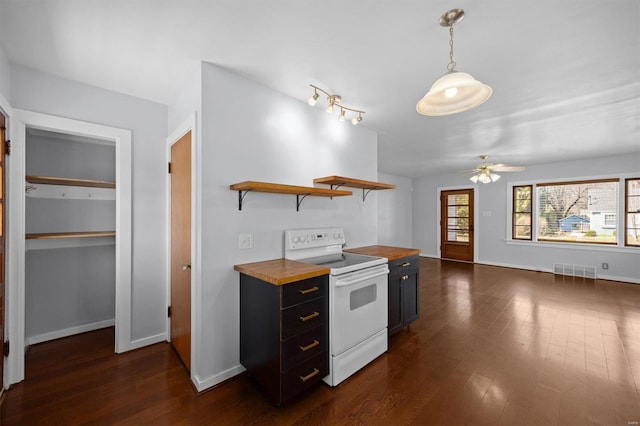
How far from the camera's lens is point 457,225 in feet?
24.9

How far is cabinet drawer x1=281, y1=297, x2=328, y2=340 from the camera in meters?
1.81

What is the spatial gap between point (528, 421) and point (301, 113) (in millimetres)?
2949

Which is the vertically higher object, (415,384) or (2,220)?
(2,220)

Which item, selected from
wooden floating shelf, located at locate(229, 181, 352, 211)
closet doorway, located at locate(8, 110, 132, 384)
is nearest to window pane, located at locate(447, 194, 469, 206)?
wooden floating shelf, located at locate(229, 181, 352, 211)

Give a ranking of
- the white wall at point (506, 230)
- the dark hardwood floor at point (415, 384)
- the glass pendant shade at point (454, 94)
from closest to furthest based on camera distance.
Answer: the glass pendant shade at point (454, 94) → the dark hardwood floor at point (415, 384) → the white wall at point (506, 230)

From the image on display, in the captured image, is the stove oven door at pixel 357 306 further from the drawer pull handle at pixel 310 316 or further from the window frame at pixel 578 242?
the window frame at pixel 578 242

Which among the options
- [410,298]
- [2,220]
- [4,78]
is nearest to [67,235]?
[2,220]

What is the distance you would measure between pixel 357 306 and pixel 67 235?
9.49 ft

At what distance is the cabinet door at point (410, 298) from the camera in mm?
2920

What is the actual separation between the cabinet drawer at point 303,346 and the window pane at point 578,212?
21.5ft

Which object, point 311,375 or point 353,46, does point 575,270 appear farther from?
point 353,46

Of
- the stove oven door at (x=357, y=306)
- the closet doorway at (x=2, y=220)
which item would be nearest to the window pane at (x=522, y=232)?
the stove oven door at (x=357, y=306)

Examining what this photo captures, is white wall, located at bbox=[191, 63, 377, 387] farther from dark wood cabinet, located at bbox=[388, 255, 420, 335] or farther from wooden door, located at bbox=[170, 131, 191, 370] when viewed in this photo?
dark wood cabinet, located at bbox=[388, 255, 420, 335]

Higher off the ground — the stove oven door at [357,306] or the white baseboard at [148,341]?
the stove oven door at [357,306]
